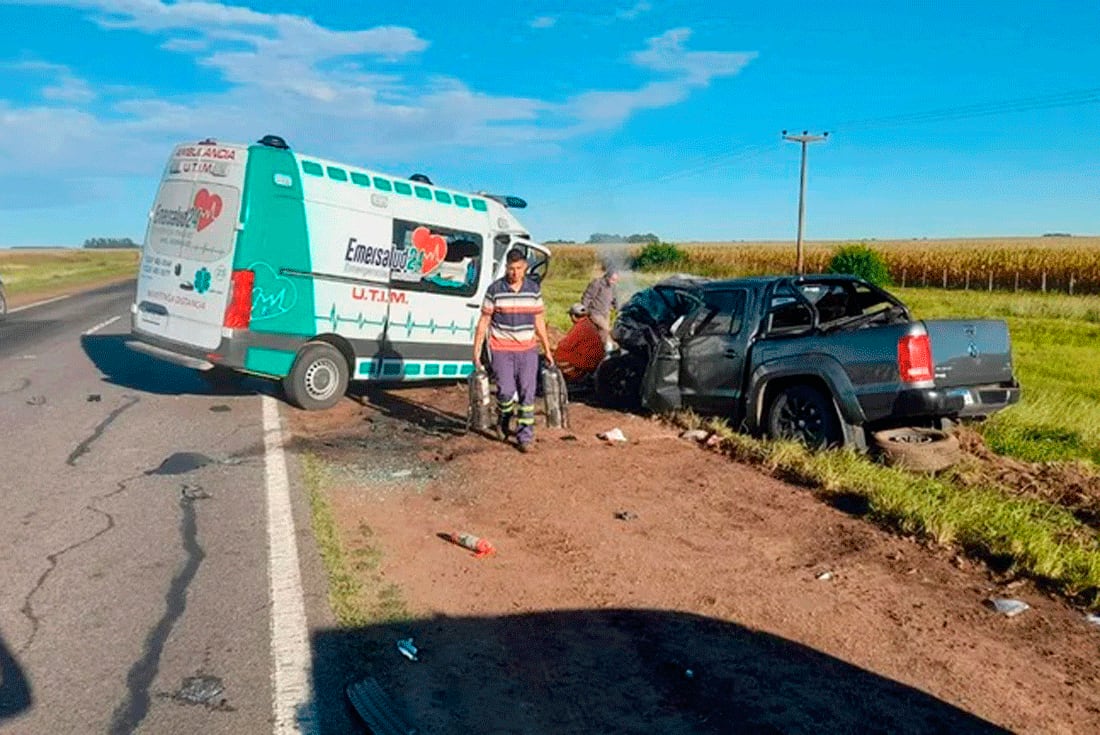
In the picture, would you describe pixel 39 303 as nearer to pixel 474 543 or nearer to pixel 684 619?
pixel 474 543

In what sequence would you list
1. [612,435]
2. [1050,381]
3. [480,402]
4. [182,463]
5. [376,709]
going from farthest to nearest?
1. [1050,381]
2. [612,435]
3. [480,402]
4. [182,463]
5. [376,709]

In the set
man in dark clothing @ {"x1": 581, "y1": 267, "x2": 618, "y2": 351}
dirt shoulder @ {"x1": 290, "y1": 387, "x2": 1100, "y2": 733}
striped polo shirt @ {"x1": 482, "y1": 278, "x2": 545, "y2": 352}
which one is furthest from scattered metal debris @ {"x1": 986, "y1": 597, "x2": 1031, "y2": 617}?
man in dark clothing @ {"x1": 581, "y1": 267, "x2": 618, "y2": 351}

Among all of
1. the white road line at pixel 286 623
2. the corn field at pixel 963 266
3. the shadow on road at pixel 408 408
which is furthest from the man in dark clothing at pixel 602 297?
the corn field at pixel 963 266

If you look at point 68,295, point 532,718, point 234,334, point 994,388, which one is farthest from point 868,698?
point 68,295

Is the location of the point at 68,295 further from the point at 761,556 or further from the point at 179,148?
the point at 761,556

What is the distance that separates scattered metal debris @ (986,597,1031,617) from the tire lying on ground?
9.23ft

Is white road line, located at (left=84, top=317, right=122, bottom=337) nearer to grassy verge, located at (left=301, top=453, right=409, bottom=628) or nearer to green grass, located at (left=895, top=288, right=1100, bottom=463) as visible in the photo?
grassy verge, located at (left=301, top=453, right=409, bottom=628)

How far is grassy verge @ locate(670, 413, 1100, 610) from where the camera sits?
4993mm

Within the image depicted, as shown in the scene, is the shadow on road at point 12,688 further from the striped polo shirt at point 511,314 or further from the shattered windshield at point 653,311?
the shattered windshield at point 653,311

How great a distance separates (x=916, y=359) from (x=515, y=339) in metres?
3.31

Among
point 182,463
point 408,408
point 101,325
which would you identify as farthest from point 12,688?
point 101,325

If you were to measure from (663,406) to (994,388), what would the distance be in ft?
9.94

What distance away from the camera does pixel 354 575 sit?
16.0ft

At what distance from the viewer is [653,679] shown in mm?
Result: 3783
